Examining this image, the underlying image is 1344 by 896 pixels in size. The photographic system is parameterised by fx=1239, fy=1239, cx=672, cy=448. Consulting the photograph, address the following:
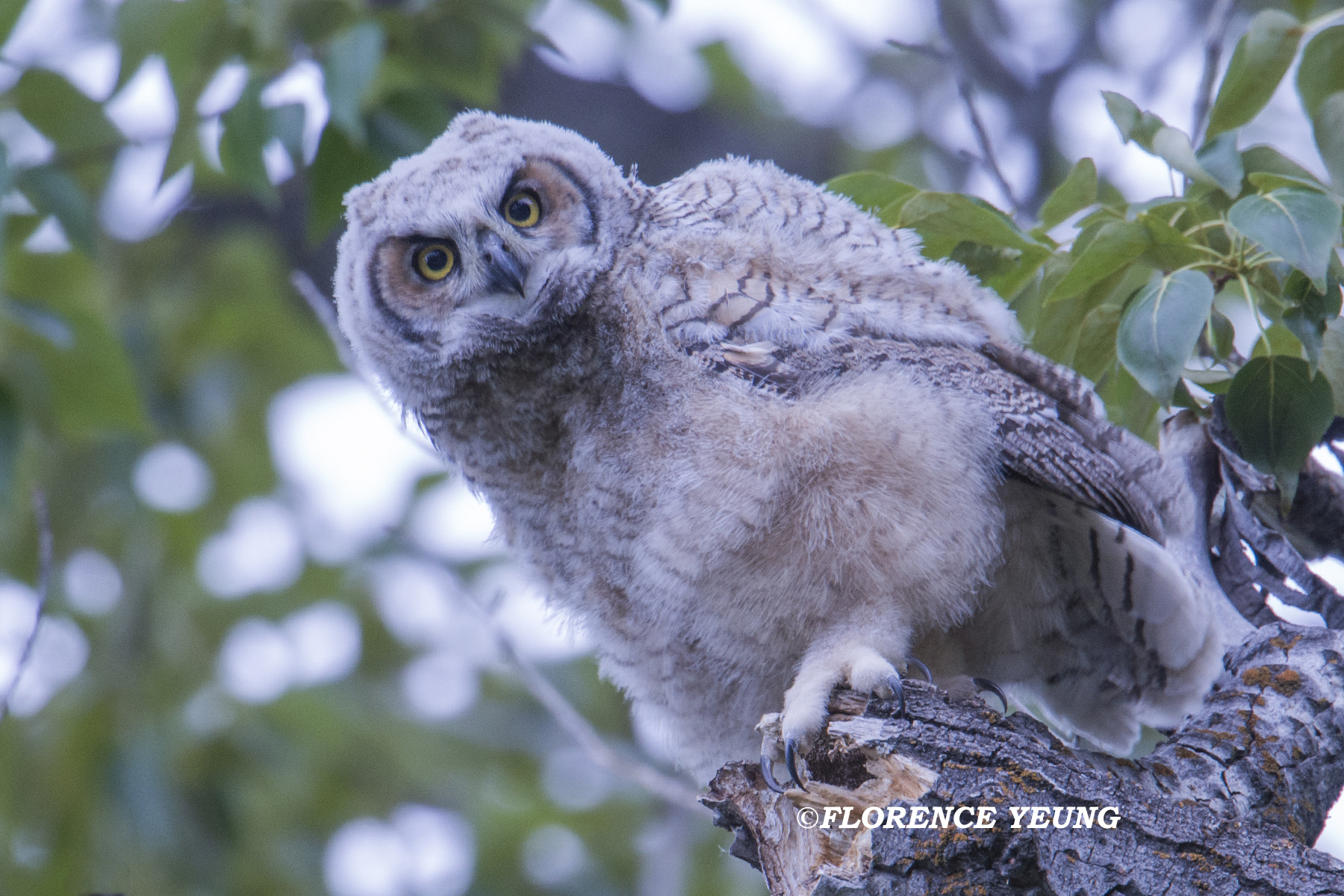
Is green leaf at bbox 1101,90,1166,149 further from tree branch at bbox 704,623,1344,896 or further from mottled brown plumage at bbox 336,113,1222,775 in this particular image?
tree branch at bbox 704,623,1344,896

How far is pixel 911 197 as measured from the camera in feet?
6.64

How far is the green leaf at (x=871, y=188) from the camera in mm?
2209

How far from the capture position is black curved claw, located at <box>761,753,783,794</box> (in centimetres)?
169

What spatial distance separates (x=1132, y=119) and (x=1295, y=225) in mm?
380

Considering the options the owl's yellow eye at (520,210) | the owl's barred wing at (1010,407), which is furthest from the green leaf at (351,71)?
the owl's barred wing at (1010,407)

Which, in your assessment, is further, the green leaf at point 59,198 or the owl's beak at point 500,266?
the green leaf at point 59,198

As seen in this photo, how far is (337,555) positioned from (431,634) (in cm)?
58

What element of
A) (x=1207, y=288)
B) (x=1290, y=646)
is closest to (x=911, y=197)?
(x=1207, y=288)

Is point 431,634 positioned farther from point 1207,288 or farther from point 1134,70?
point 1207,288

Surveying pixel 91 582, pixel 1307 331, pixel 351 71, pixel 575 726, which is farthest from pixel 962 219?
pixel 91 582

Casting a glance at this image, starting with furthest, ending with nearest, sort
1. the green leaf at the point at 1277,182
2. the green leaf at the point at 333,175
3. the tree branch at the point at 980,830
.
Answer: the green leaf at the point at 333,175, the green leaf at the point at 1277,182, the tree branch at the point at 980,830

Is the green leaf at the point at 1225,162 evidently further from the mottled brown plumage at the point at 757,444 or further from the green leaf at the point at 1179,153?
the mottled brown plumage at the point at 757,444

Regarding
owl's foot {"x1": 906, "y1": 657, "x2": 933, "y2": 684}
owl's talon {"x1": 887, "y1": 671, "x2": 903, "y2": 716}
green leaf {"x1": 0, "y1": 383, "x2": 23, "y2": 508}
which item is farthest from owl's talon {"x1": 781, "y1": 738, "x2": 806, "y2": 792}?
green leaf {"x1": 0, "y1": 383, "x2": 23, "y2": 508}

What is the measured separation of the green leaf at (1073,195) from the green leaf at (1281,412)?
1.38 feet
